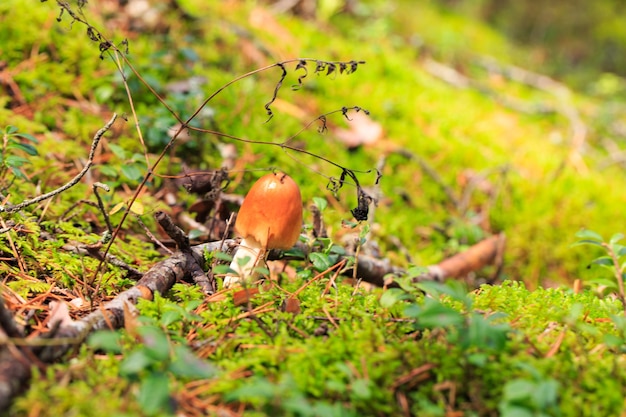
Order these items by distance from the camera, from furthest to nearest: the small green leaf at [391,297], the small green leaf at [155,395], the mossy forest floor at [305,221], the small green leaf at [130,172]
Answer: the small green leaf at [130,172], the small green leaf at [391,297], the mossy forest floor at [305,221], the small green leaf at [155,395]

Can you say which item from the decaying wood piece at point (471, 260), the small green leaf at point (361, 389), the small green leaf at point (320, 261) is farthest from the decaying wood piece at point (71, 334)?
the decaying wood piece at point (471, 260)

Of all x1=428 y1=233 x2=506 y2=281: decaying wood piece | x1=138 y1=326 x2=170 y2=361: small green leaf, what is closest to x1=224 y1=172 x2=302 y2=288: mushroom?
x1=138 y1=326 x2=170 y2=361: small green leaf

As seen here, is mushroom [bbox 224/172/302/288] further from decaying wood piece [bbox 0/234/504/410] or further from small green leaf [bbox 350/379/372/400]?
small green leaf [bbox 350/379/372/400]

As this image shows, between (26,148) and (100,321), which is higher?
(26,148)

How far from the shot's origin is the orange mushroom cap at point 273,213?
2086 millimetres

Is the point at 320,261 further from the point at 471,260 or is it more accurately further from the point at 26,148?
the point at 471,260

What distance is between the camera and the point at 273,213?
82.1 inches

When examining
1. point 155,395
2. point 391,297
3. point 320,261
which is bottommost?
point 155,395

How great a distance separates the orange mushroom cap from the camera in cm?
209

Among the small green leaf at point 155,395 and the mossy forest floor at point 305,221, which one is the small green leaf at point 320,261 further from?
the small green leaf at point 155,395

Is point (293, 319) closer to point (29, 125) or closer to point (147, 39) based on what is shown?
point (29, 125)

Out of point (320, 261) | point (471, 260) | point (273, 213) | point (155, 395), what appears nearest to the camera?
point (155, 395)

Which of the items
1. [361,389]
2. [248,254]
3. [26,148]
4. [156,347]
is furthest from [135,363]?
[26,148]

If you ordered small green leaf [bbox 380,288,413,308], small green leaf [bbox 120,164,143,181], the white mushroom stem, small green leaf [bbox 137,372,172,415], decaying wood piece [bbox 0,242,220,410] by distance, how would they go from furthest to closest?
small green leaf [bbox 120,164,143,181] < the white mushroom stem < small green leaf [bbox 380,288,413,308] < decaying wood piece [bbox 0,242,220,410] < small green leaf [bbox 137,372,172,415]
